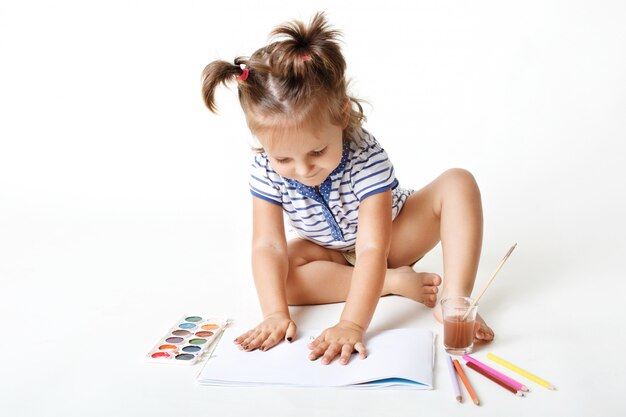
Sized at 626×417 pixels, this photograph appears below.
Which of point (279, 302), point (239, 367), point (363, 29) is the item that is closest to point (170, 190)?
point (363, 29)

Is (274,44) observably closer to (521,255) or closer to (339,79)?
(339,79)

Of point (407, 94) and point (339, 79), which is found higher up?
point (339, 79)

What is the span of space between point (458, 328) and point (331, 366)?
251 millimetres

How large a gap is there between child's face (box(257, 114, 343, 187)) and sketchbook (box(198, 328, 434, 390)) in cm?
33

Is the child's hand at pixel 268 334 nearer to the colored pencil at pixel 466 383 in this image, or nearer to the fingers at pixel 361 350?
the fingers at pixel 361 350

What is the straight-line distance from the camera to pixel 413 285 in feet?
5.86

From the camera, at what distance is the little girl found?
5.00ft

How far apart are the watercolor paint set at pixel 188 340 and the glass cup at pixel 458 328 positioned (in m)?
0.46

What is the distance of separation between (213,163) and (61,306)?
1.03 meters

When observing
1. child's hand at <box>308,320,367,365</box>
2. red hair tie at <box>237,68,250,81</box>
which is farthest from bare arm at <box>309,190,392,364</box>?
red hair tie at <box>237,68,250,81</box>

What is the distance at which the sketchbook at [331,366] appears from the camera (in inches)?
54.5

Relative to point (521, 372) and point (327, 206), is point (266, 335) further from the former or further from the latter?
point (521, 372)

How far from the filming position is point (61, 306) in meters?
1.86

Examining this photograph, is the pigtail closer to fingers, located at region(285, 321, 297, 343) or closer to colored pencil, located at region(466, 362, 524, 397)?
fingers, located at region(285, 321, 297, 343)
